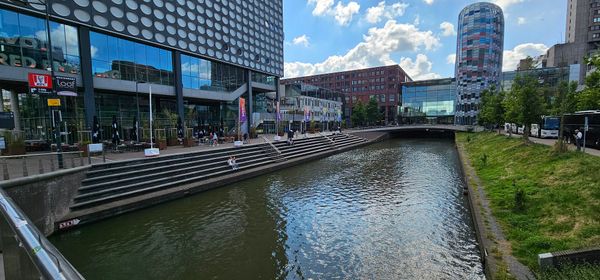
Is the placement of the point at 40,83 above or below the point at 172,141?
above

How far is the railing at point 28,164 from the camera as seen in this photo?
9227 millimetres

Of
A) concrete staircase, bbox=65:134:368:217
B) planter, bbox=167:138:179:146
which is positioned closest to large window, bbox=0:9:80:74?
planter, bbox=167:138:179:146

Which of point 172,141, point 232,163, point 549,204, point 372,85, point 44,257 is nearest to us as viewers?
point 44,257

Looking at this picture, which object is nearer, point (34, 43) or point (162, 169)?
point (162, 169)

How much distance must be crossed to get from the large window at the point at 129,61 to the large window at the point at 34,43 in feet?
5.75

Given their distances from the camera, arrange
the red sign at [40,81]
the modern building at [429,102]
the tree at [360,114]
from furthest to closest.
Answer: the modern building at [429,102], the tree at [360,114], the red sign at [40,81]

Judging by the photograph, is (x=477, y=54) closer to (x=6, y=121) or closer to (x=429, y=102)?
(x=429, y=102)

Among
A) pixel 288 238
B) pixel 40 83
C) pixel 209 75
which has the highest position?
pixel 209 75

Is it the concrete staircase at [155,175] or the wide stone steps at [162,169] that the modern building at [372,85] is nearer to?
the concrete staircase at [155,175]

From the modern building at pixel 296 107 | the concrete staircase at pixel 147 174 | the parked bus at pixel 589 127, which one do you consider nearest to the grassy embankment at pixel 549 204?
the parked bus at pixel 589 127

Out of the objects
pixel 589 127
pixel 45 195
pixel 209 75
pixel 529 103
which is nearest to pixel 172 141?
pixel 209 75

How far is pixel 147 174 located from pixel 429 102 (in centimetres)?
9417

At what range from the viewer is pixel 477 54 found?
253 ft

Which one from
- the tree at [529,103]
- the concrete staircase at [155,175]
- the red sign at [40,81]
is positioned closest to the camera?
the red sign at [40,81]
